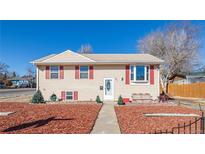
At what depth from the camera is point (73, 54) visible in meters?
18.1

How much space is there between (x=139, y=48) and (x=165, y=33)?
5.14 metres

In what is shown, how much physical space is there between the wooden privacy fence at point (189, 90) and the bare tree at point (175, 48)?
5.28 ft

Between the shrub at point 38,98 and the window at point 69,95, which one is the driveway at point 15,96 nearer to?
the shrub at point 38,98

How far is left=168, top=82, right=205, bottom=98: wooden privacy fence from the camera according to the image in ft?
74.6

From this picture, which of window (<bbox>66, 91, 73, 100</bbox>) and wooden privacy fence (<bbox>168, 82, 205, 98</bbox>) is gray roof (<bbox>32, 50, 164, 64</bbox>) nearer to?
window (<bbox>66, 91, 73, 100</bbox>)

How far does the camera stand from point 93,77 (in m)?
17.8

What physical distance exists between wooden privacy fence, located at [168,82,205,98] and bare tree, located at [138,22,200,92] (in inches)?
63.4

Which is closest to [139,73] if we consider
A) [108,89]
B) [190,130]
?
[108,89]

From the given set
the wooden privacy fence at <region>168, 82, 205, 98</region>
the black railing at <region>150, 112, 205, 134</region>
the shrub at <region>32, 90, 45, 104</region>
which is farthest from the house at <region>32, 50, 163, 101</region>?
the black railing at <region>150, 112, 205, 134</region>

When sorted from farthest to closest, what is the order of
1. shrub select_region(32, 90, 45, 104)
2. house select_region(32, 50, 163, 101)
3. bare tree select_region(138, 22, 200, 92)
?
Answer: 1. bare tree select_region(138, 22, 200, 92)
2. house select_region(32, 50, 163, 101)
3. shrub select_region(32, 90, 45, 104)

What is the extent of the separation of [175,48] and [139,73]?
14.4 meters

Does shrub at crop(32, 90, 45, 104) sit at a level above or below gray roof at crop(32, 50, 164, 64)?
below

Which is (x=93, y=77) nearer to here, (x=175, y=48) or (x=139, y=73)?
(x=139, y=73)

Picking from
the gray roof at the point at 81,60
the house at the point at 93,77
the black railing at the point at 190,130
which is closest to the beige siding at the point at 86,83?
the house at the point at 93,77
